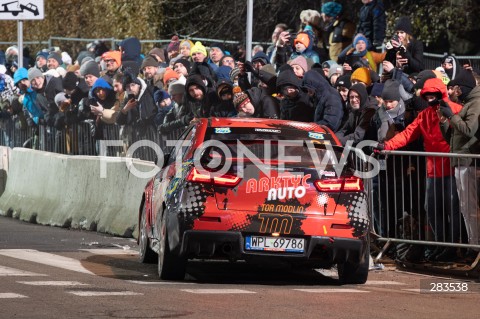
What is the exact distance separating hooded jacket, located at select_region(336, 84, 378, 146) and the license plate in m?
3.79

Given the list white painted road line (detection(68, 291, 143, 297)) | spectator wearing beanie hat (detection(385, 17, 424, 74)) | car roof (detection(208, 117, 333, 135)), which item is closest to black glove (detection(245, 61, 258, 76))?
spectator wearing beanie hat (detection(385, 17, 424, 74))

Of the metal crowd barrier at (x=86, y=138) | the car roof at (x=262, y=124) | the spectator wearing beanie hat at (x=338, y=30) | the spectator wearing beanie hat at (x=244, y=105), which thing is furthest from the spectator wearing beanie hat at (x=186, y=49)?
the car roof at (x=262, y=124)

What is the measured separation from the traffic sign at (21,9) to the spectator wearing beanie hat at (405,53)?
36.4 feet

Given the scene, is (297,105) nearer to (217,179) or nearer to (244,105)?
(244,105)

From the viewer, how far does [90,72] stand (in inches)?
1040

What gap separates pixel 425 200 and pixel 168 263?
3175 mm

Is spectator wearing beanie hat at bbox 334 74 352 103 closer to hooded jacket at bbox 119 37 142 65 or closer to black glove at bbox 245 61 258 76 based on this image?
black glove at bbox 245 61 258 76

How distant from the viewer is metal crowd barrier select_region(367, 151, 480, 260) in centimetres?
1495

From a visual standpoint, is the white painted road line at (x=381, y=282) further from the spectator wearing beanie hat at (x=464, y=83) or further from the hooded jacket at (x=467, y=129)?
the spectator wearing beanie hat at (x=464, y=83)

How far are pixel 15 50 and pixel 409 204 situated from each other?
21.0m

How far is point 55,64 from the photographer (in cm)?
3017

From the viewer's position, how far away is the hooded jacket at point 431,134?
15266 millimetres

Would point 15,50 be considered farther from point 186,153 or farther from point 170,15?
point 186,153

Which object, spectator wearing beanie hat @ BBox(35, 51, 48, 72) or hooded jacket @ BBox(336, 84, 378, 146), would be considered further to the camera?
spectator wearing beanie hat @ BBox(35, 51, 48, 72)
